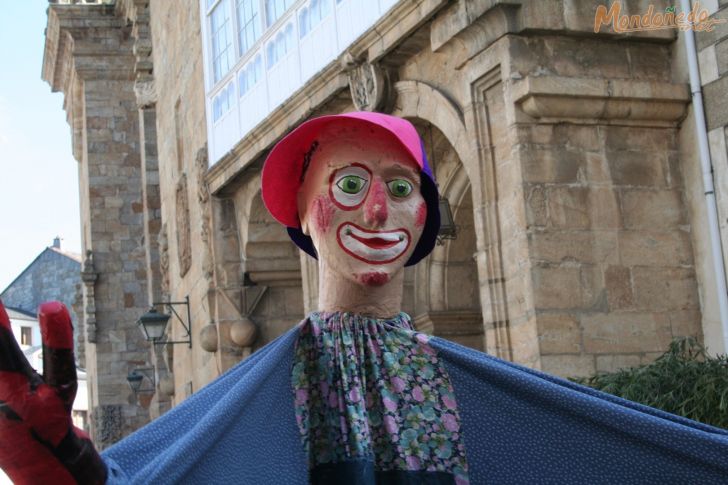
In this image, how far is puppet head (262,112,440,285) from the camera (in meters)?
3.36

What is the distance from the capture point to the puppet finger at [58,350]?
218 centimetres

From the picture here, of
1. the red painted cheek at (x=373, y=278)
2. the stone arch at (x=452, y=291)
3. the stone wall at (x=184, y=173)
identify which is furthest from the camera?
the stone wall at (x=184, y=173)

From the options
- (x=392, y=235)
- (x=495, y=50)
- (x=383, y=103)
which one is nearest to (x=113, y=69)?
(x=383, y=103)

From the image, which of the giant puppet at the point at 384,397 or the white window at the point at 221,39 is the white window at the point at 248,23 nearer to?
the white window at the point at 221,39

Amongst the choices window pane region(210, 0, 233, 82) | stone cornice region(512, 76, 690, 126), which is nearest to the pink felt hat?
stone cornice region(512, 76, 690, 126)

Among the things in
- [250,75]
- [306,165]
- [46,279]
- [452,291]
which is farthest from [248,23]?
[46,279]

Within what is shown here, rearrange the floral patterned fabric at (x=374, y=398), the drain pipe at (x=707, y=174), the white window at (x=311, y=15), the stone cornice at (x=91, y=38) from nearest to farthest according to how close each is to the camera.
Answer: the floral patterned fabric at (x=374, y=398)
the drain pipe at (x=707, y=174)
the white window at (x=311, y=15)
the stone cornice at (x=91, y=38)

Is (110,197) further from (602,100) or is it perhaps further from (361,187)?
(361,187)

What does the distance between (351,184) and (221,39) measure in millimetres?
11486

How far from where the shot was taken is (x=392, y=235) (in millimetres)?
3391

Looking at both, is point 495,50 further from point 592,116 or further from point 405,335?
point 405,335

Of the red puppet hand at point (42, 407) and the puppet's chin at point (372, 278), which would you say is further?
the puppet's chin at point (372, 278)

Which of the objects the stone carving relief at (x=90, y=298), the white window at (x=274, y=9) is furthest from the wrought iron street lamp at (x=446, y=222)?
the stone carving relief at (x=90, y=298)

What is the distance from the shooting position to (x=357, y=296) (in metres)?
3.36
